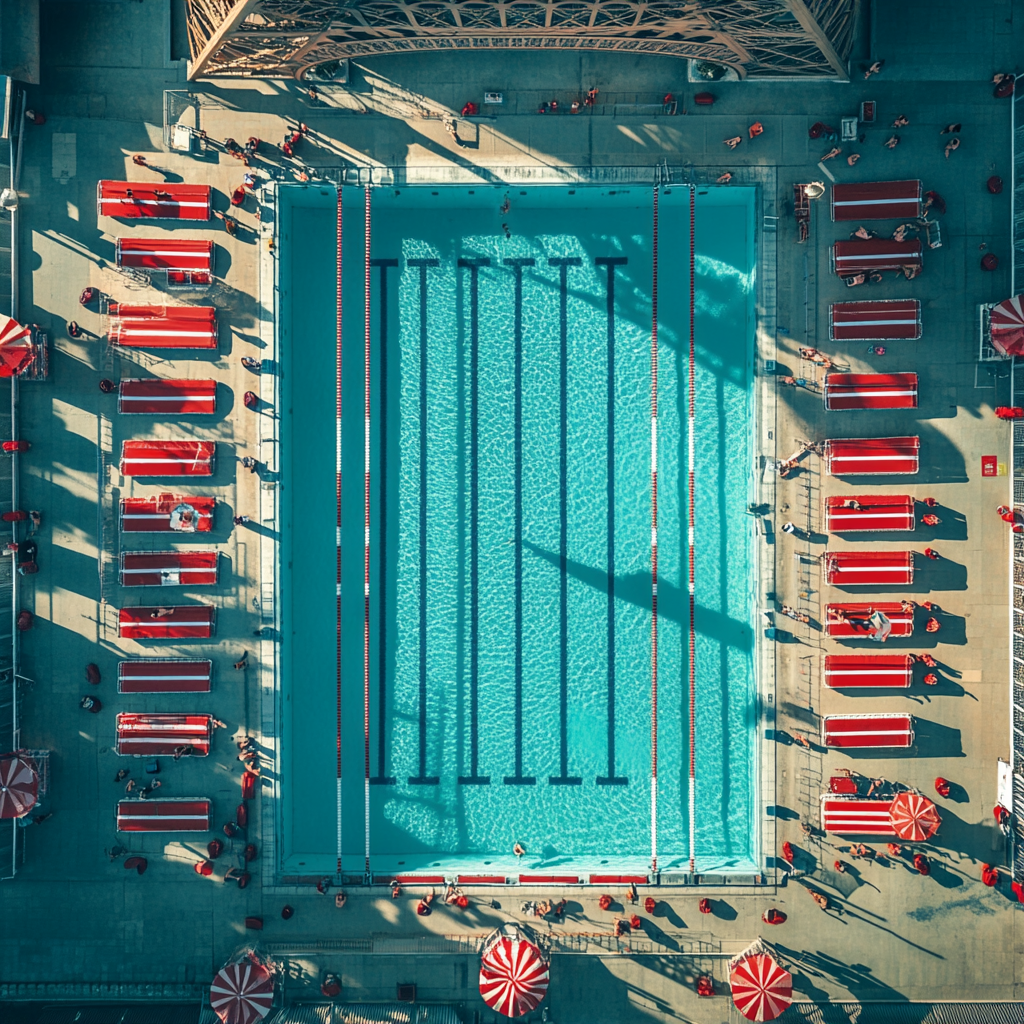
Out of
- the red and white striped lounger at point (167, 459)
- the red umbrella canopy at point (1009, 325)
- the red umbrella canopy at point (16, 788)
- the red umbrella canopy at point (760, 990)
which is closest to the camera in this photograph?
the red umbrella canopy at point (760, 990)

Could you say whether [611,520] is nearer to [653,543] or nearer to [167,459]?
[653,543]

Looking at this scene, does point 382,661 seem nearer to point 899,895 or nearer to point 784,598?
point 784,598

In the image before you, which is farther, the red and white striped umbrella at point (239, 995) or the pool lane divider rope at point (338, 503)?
the pool lane divider rope at point (338, 503)

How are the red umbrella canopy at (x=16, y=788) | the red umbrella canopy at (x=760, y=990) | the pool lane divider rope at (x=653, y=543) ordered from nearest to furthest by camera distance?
the red umbrella canopy at (x=760, y=990)
the red umbrella canopy at (x=16, y=788)
the pool lane divider rope at (x=653, y=543)

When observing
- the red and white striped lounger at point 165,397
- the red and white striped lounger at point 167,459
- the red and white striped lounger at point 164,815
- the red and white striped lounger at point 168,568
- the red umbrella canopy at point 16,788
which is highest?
the red and white striped lounger at point 165,397

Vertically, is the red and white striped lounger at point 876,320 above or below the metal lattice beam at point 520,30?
below

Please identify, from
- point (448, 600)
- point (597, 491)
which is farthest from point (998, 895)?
point (448, 600)

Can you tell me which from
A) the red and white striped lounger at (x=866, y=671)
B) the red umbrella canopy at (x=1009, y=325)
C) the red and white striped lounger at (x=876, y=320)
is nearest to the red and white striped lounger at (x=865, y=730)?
the red and white striped lounger at (x=866, y=671)

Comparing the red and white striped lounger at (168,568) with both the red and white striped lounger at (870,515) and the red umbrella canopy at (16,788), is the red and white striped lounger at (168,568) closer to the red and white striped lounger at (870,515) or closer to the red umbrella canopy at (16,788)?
the red umbrella canopy at (16,788)

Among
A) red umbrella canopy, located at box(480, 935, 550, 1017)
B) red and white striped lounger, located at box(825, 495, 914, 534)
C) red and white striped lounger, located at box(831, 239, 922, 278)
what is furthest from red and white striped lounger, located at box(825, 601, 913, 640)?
red umbrella canopy, located at box(480, 935, 550, 1017)
